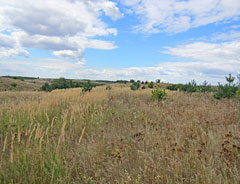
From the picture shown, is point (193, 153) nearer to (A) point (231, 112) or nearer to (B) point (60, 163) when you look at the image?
(B) point (60, 163)

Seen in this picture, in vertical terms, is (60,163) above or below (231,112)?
below

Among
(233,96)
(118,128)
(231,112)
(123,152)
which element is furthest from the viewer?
(233,96)

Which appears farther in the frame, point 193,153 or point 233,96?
point 233,96

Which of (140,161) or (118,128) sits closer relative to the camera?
(140,161)

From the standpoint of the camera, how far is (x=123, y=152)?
10.8ft

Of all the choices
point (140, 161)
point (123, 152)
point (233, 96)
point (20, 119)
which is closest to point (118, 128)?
point (123, 152)

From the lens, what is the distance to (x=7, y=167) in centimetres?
314

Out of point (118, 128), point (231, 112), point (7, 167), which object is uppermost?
point (231, 112)

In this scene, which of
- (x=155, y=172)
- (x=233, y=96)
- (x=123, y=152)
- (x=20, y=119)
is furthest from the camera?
(x=233, y=96)

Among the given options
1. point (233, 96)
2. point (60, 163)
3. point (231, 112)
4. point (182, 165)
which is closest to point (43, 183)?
point (60, 163)

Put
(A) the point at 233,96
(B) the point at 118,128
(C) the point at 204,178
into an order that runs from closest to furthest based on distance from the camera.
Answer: (C) the point at 204,178 < (B) the point at 118,128 < (A) the point at 233,96

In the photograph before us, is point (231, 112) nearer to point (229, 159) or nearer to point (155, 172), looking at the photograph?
point (229, 159)

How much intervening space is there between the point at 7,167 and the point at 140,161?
2.54 meters

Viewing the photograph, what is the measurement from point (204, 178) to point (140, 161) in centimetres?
Result: 107
